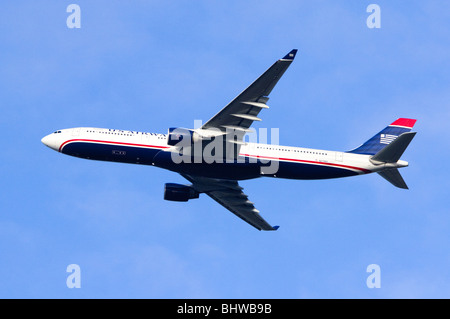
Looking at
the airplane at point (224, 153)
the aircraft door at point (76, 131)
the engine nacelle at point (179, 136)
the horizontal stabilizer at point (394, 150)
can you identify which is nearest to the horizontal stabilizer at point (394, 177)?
the airplane at point (224, 153)

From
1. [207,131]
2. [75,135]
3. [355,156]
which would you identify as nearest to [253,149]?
[207,131]

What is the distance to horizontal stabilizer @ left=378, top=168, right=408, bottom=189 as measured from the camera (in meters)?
79.7

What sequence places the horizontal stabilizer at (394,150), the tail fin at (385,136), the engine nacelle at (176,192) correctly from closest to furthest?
1. the horizontal stabilizer at (394,150)
2. the tail fin at (385,136)
3. the engine nacelle at (176,192)

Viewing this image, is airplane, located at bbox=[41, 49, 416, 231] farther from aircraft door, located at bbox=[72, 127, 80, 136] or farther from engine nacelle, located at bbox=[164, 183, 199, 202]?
engine nacelle, located at bbox=[164, 183, 199, 202]

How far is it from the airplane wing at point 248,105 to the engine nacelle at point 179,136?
155 centimetres

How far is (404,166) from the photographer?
7888 cm

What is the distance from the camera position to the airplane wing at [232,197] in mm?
85312

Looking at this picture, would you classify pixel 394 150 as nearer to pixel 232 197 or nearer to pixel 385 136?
pixel 385 136

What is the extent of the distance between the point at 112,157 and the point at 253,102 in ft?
51.2

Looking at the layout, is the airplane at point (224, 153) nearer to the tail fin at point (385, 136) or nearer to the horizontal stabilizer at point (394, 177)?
the horizontal stabilizer at point (394, 177)

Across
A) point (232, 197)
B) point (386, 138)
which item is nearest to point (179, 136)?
point (232, 197)

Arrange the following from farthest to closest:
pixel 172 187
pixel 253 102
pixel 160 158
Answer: pixel 172 187, pixel 160 158, pixel 253 102

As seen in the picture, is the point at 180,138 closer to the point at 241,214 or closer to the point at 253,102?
the point at 253,102

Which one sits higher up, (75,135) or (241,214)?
(75,135)
